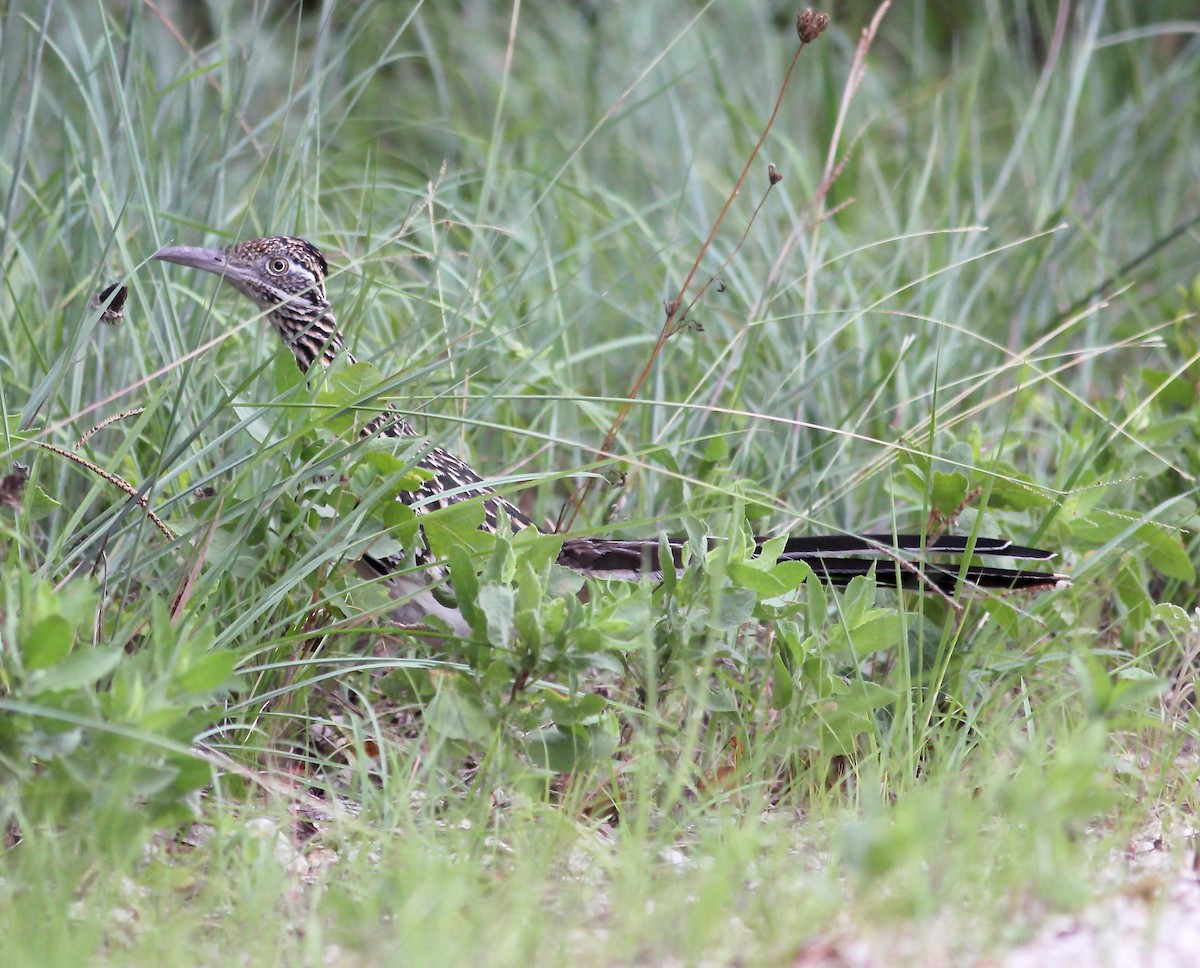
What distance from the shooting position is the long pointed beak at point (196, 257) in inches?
125

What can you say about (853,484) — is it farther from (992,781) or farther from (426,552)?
(992,781)

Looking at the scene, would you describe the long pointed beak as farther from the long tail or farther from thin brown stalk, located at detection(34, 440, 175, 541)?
the long tail

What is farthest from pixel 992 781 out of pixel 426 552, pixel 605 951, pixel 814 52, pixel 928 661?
pixel 814 52

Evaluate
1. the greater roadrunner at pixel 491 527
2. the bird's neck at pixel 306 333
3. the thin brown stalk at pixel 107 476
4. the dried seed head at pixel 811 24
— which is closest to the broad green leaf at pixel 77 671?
the thin brown stalk at pixel 107 476

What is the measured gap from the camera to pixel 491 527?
356 cm

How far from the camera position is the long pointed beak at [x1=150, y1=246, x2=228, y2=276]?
3.16 metres

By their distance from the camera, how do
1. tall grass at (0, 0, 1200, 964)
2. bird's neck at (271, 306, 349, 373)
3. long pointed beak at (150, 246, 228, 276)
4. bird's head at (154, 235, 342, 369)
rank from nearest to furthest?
tall grass at (0, 0, 1200, 964) → long pointed beak at (150, 246, 228, 276) → bird's head at (154, 235, 342, 369) → bird's neck at (271, 306, 349, 373)

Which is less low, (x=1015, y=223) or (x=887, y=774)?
(x=1015, y=223)

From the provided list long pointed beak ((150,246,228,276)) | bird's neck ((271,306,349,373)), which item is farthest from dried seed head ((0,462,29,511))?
bird's neck ((271,306,349,373))

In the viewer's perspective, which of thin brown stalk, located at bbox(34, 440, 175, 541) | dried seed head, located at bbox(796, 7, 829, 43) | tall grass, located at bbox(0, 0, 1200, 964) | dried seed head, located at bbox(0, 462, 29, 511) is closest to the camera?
tall grass, located at bbox(0, 0, 1200, 964)

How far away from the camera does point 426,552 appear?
11.3 ft

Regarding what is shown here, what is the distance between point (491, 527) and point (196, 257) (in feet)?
3.33

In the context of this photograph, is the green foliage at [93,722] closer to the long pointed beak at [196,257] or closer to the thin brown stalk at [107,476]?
the thin brown stalk at [107,476]

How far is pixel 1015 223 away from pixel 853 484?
234 cm
